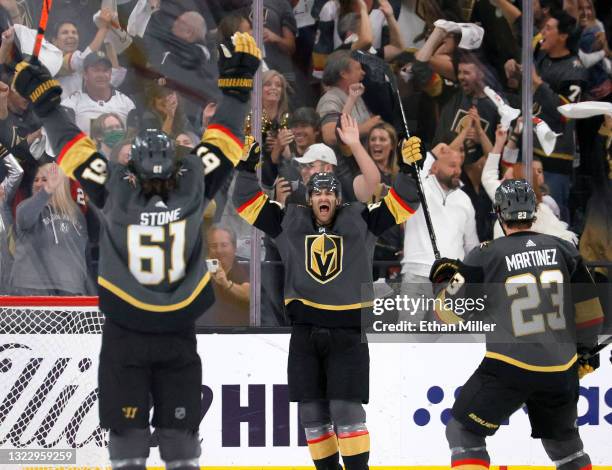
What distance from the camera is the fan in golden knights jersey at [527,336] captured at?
3.84 meters

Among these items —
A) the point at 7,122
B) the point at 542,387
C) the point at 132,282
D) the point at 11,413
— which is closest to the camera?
the point at 132,282

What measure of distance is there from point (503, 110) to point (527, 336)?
205cm

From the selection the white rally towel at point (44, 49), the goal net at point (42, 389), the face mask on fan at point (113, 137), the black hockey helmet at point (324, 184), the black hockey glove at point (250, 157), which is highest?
the white rally towel at point (44, 49)

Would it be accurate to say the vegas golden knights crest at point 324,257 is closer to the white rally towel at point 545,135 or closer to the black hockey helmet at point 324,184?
the black hockey helmet at point 324,184

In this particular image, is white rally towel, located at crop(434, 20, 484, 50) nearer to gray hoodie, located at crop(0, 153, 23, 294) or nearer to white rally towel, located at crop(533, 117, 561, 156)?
white rally towel, located at crop(533, 117, 561, 156)

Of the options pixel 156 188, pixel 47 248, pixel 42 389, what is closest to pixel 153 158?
pixel 156 188

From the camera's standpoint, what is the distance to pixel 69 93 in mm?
5418

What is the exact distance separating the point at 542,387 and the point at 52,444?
89.4 inches

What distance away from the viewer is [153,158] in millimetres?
3559

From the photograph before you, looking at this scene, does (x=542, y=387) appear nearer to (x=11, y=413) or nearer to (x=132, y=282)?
(x=132, y=282)

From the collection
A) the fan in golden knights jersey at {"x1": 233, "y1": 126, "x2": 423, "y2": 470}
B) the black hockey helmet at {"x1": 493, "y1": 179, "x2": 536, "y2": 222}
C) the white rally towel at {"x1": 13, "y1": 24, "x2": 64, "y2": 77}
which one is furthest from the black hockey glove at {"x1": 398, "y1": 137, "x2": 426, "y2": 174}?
the white rally towel at {"x1": 13, "y1": 24, "x2": 64, "y2": 77}

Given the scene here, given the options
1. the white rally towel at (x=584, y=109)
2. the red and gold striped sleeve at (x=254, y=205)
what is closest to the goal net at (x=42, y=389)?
the red and gold striped sleeve at (x=254, y=205)

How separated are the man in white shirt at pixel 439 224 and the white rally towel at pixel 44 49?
6.37ft

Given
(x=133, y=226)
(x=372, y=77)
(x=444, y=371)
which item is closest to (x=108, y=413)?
(x=133, y=226)
